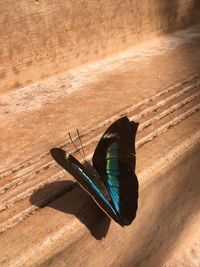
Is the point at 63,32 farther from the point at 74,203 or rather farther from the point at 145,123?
the point at 74,203

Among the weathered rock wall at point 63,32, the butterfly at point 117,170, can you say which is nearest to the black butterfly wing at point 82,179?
the butterfly at point 117,170

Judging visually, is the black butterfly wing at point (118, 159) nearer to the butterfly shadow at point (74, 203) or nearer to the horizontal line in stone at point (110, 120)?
the butterfly shadow at point (74, 203)

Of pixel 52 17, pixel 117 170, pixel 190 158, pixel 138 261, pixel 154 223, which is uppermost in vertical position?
pixel 52 17

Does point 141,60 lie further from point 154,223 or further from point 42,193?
point 42,193

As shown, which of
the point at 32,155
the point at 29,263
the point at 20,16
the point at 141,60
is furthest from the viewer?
the point at 141,60

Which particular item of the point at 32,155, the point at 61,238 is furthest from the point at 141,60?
the point at 61,238

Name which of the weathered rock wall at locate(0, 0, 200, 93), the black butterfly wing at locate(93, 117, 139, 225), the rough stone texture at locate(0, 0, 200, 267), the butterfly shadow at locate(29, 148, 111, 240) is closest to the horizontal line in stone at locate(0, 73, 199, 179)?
the rough stone texture at locate(0, 0, 200, 267)
